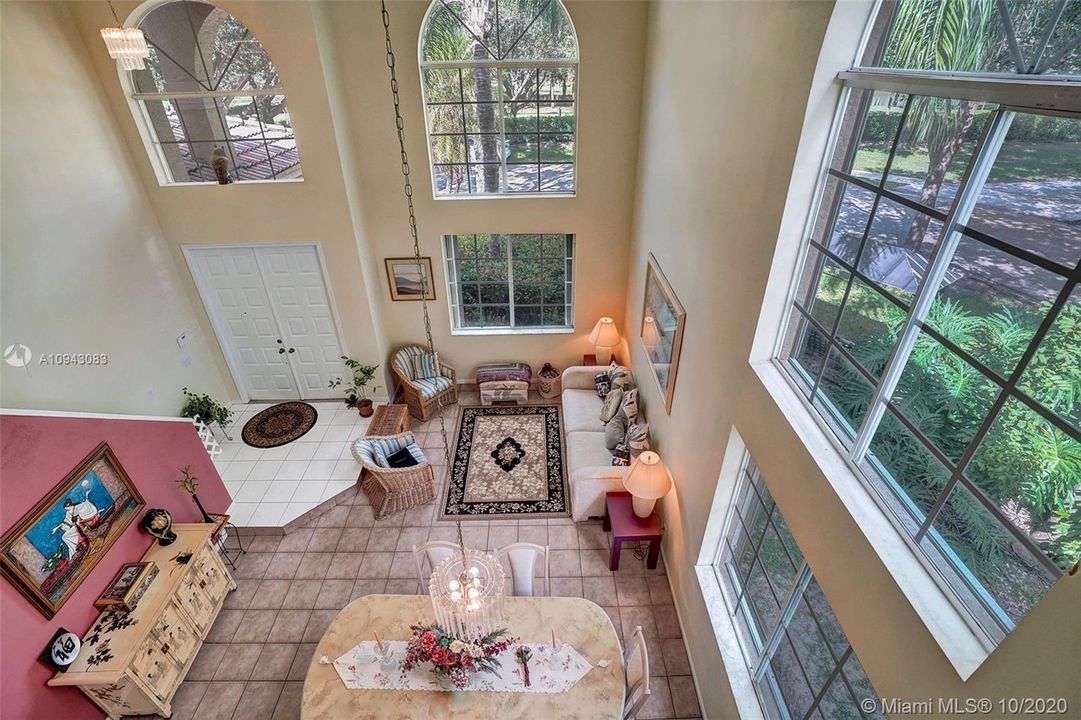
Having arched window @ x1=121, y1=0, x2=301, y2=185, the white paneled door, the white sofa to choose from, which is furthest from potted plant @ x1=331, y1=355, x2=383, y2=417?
the white sofa

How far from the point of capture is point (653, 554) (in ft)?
15.2

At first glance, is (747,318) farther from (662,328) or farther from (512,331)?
(512,331)

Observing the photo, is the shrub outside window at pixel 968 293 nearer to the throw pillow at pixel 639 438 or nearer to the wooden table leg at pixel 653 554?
the wooden table leg at pixel 653 554

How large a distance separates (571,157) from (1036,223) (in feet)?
17.0

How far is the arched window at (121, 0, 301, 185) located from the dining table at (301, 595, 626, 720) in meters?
4.69

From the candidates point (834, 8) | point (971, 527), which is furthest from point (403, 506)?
point (834, 8)

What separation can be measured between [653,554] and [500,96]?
A: 5.11m

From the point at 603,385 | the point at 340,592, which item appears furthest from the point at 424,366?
the point at 340,592

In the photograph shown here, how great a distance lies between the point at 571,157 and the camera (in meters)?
6.01

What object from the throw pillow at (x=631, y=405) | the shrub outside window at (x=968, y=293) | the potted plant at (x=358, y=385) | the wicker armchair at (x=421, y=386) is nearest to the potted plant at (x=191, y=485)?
the potted plant at (x=358, y=385)

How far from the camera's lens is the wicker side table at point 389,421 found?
6074mm

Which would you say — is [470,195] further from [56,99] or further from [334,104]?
[56,99]

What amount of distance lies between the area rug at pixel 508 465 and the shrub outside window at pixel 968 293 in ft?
12.6

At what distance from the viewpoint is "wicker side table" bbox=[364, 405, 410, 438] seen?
19.9 feet
